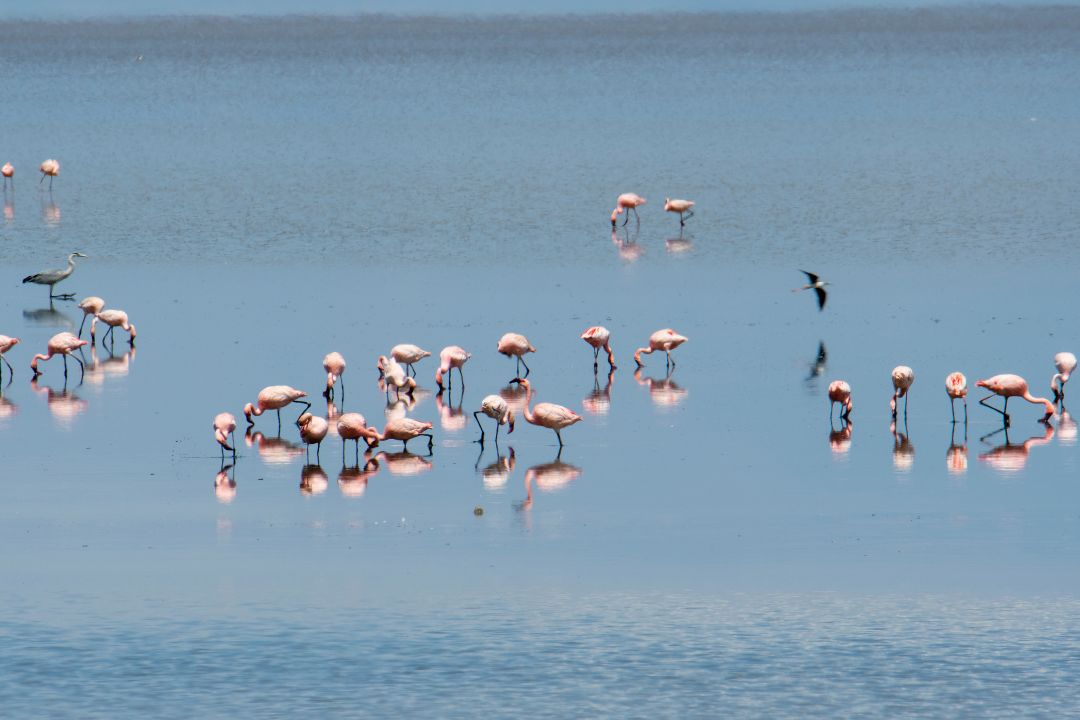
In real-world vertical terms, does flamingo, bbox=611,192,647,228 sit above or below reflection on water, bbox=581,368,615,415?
above

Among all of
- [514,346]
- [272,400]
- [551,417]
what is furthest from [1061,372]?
[272,400]

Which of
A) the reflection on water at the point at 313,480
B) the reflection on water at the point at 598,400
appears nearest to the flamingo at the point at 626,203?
the reflection on water at the point at 598,400

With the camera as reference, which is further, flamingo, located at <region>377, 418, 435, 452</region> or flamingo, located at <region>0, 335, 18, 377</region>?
flamingo, located at <region>0, 335, 18, 377</region>

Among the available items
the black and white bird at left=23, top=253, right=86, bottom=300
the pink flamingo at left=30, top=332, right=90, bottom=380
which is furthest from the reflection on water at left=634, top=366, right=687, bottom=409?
the black and white bird at left=23, top=253, right=86, bottom=300

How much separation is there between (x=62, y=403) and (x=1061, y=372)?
976 centimetres

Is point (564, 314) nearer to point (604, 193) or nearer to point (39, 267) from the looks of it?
point (39, 267)

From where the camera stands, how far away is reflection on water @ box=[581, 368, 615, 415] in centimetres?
1922

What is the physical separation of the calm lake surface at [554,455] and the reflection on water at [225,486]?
1.7 inches

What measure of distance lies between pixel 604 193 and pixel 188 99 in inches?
1468

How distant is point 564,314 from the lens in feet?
81.7

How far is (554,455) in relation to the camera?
1706 cm

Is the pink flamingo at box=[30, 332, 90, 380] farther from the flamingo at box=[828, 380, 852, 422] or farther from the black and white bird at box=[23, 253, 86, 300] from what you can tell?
the flamingo at box=[828, 380, 852, 422]

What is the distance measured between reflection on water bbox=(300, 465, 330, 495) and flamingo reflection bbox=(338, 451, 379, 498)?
13 cm

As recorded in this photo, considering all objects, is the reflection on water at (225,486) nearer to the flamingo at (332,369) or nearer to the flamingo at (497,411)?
the flamingo at (497,411)
